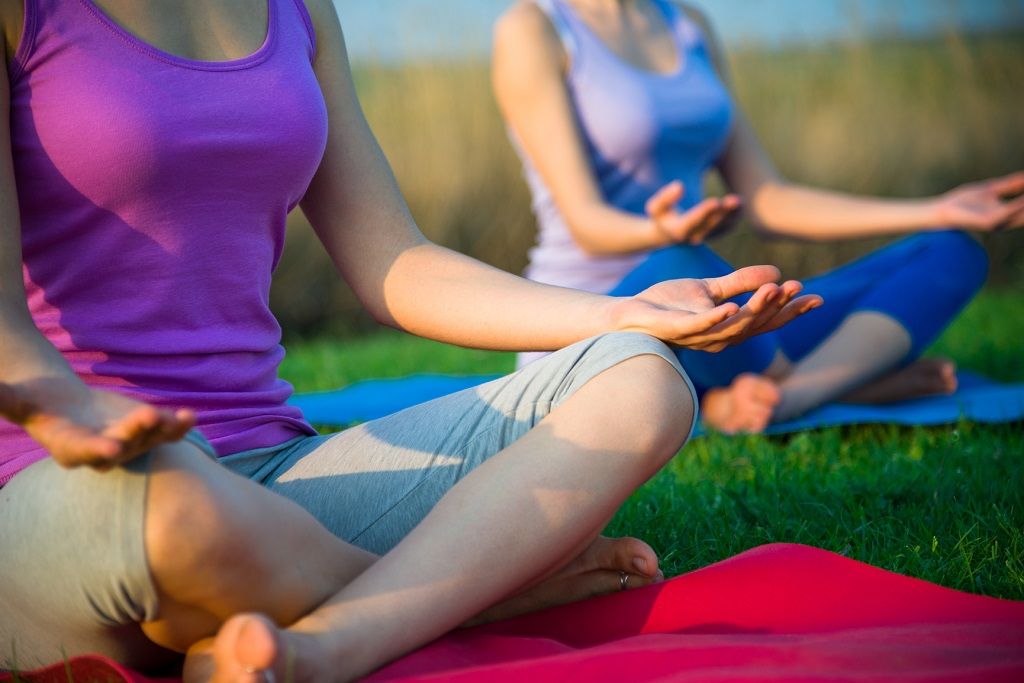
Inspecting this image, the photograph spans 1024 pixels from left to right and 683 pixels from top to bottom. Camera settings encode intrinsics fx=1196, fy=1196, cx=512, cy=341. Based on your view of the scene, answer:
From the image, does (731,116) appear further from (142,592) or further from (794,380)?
(142,592)

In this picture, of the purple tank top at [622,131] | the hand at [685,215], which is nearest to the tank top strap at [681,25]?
the purple tank top at [622,131]

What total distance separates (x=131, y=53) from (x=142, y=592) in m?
0.60

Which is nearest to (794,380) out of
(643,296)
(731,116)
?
(731,116)

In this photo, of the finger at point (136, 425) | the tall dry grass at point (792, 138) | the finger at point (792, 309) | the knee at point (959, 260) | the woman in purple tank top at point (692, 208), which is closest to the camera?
the finger at point (136, 425)

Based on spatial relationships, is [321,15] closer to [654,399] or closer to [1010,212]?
[654,399]

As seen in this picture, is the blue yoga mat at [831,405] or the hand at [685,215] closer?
the hand at [685,215]

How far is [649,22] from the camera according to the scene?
3.06m

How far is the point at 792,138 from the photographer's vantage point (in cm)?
614

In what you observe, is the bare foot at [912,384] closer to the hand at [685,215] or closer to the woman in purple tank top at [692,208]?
the woman in purple tank top at [692,208]

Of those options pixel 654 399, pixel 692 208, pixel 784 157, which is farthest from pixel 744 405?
pixel 784 157

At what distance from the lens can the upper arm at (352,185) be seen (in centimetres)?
158

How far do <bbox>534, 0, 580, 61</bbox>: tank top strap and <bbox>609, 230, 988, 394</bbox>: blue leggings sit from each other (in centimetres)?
67

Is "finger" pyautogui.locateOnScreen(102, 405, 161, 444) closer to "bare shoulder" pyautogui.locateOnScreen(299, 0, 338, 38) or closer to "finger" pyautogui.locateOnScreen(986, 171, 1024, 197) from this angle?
"bare shoulder" pyautogui.locateOnScreen(299, 0, 338, 38)

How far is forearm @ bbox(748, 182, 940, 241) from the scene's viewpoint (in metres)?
2.90
